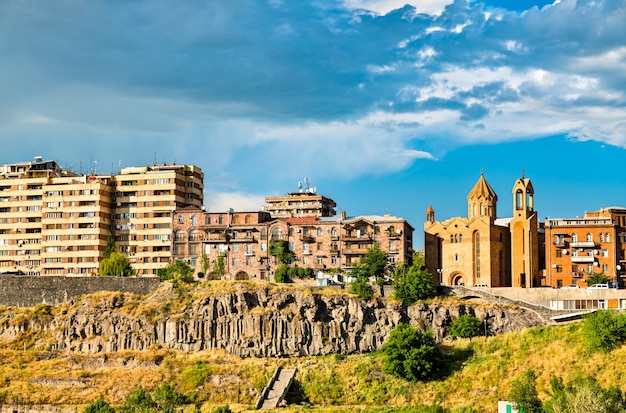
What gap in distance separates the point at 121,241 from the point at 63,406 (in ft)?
134

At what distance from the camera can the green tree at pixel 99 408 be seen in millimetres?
94688

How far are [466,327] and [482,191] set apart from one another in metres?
26.6

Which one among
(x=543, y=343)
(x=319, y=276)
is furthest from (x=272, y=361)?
(x=543, y=343)

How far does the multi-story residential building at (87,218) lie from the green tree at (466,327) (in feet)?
146

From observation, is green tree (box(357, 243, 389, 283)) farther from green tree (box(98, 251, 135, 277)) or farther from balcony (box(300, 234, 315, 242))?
green tree (box(98, 251, 135, 277))

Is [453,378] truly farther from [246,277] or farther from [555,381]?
[246,277]

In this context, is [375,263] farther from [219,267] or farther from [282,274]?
[219,267]

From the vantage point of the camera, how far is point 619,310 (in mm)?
108625

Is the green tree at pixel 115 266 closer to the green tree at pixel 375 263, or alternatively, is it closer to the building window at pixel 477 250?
the green tree at pixel 375 263

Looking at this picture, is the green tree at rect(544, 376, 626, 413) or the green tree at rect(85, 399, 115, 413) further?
the green tree at rect(85, 399, 115, 413)

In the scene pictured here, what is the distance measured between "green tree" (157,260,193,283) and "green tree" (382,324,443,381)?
2771cm

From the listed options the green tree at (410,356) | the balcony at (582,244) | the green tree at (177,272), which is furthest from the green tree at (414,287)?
the green tree at (177,272)

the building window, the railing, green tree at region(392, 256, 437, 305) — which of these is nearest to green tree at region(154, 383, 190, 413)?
green tree at region(392, 256, 437, 305)

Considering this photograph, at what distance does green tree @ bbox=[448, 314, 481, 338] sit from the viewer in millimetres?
111125
